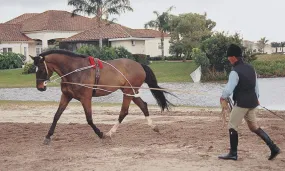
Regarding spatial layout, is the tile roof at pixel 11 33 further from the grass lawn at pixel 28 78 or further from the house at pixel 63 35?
the grass lawn at pixel 28 78

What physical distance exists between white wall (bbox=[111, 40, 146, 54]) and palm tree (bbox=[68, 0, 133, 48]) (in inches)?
104

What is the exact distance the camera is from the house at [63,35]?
192 ft

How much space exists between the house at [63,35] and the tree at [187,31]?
108 inches

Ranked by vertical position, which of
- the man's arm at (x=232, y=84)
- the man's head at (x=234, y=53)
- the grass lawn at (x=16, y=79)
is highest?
the man's head at (x=234, y=53)

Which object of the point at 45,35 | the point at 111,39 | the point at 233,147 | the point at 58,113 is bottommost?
the point at 233,147

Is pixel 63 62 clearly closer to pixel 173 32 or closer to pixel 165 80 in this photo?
pixel 165 80

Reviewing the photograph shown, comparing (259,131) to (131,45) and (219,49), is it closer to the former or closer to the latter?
(219,49)

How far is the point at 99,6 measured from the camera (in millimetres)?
57750

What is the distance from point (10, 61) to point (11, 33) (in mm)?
12512

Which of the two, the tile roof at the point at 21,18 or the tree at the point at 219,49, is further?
the tile roof at the point at 21,18

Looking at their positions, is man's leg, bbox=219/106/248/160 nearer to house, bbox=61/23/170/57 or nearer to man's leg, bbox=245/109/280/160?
man's leg, bbox=245/109/280/160

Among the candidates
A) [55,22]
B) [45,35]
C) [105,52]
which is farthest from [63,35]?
[105,52]

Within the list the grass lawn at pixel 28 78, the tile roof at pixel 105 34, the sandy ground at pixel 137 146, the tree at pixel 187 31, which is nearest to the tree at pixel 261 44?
the tree at pixel 187 31

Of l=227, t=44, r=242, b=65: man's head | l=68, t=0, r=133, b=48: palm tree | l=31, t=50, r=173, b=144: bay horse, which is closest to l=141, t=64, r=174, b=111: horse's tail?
l=31, t=50, r=173, b=144: bay horse
